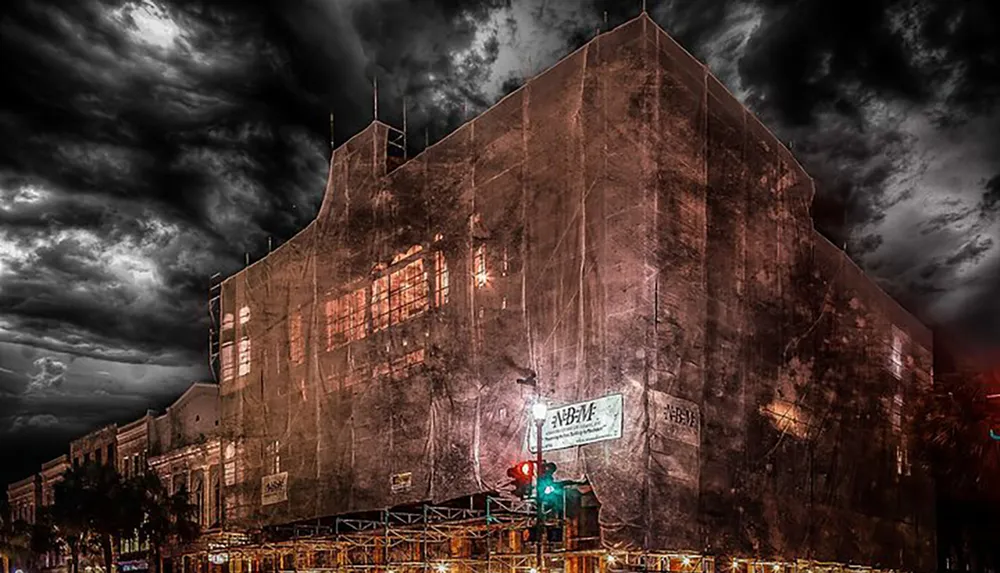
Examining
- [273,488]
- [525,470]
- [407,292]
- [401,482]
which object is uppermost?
[407,292]

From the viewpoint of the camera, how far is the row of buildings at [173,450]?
48.8 metres

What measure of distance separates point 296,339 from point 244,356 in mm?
5263

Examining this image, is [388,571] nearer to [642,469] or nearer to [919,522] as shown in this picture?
[642,469]

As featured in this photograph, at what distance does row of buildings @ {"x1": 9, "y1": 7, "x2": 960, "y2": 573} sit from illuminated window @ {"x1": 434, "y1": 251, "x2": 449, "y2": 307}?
11 cm

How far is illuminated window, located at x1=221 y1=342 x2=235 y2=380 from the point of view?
4525 cm

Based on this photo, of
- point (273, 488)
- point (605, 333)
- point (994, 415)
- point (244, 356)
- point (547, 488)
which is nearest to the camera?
point (994, 415)

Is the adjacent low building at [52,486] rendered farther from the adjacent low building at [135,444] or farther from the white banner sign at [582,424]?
the white banner sign at [582,424]

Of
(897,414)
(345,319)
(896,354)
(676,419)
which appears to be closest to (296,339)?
(345,319)

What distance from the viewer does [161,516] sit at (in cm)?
4662

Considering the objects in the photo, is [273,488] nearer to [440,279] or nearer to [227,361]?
[227,361]

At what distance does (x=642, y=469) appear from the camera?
82.3 ft

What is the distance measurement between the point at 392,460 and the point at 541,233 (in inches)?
377

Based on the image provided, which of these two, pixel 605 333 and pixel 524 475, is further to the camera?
pixel 605 333

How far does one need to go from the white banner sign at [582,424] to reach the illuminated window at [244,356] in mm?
20221
